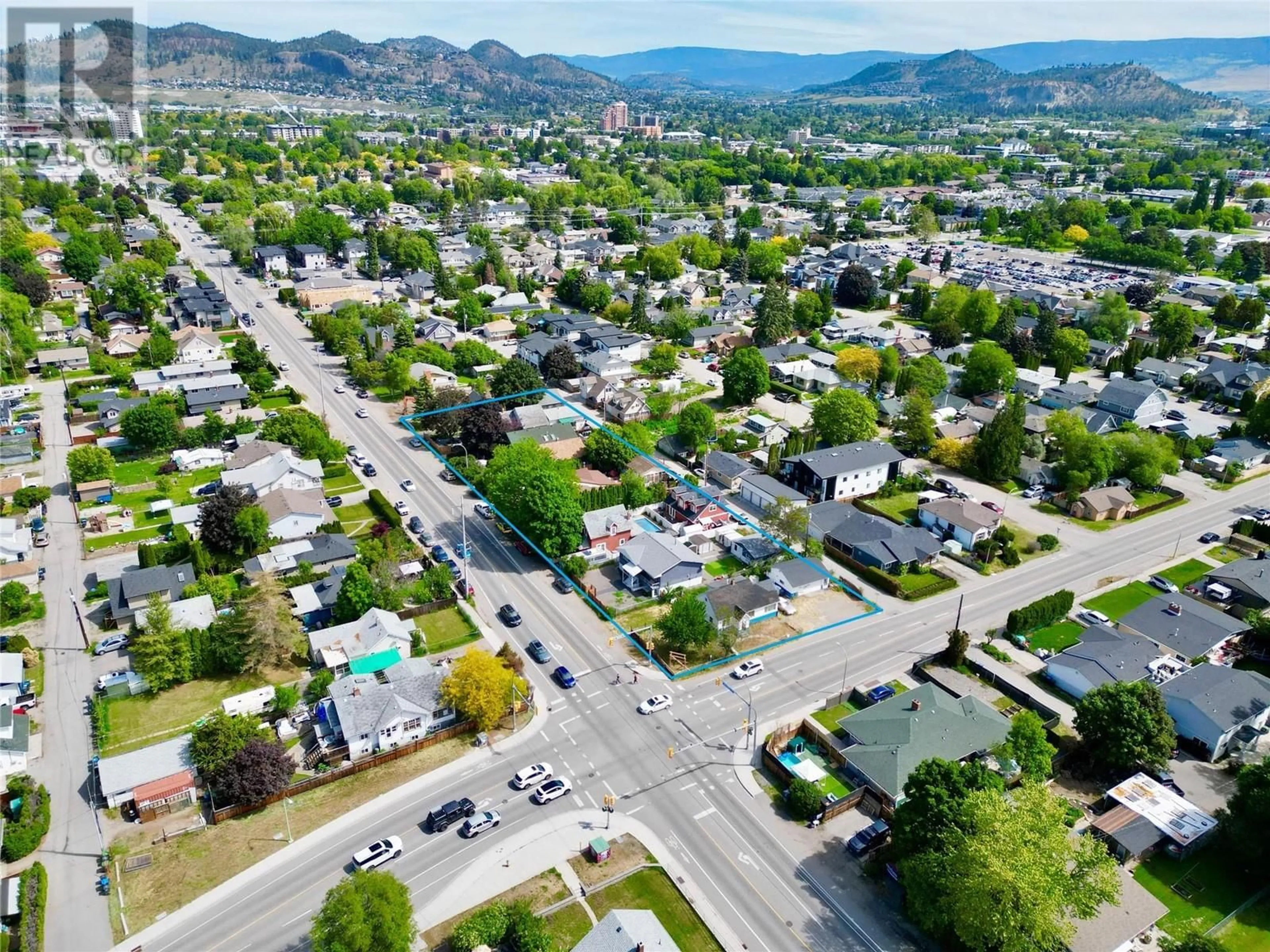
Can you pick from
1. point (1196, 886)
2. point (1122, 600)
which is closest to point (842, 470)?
point (1122, 600)

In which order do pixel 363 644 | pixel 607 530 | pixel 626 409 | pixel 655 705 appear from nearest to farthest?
pixel 655 705 → pixel 363 644 → pixel 607 530 → pixel 626 409

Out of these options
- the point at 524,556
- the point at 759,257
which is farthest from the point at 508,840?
the point at 759,257

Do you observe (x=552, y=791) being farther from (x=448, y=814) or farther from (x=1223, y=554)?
(x=1223, y=554)

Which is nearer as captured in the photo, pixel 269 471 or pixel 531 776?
pixel 531 776

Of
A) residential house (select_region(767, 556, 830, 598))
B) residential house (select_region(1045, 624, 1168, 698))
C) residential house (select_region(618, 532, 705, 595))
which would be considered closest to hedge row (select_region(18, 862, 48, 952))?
residential house (select_region(618, 532, 705, 595))

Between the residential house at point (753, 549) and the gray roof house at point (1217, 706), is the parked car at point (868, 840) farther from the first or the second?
the residential house at point (753, 549)
